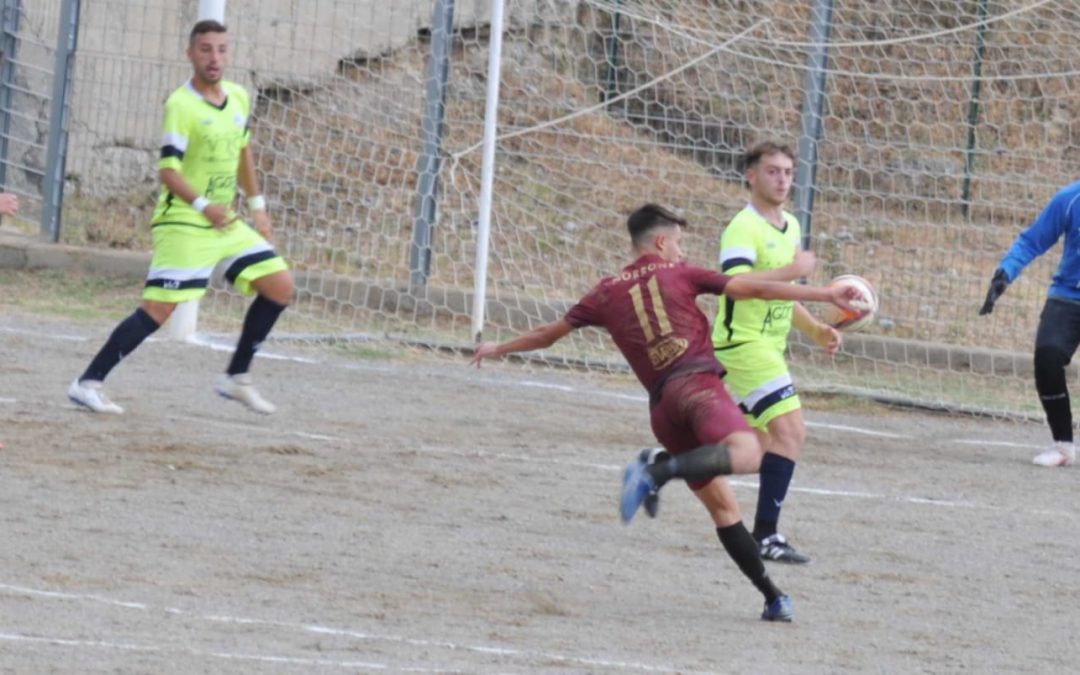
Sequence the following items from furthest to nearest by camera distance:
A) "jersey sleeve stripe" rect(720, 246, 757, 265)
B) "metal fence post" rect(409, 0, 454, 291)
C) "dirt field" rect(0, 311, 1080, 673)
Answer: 1. "metal fence post" rect(409, 0, 454, 291)
2. "jersey sleeve stripe" rect(720, 246, 757, 265)
3. "dirt field" rect(0, 311, 1080, 673)

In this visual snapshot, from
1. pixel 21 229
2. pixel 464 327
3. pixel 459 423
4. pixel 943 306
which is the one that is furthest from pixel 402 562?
pixel 21 229

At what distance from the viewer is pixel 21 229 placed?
16625mm

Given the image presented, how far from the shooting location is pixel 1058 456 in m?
11.0

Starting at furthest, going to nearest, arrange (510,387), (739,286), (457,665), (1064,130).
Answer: (1064,130) < (510,387) < (739,286) < (457,665)

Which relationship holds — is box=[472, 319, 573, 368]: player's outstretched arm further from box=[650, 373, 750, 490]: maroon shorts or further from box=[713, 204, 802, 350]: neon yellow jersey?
box=[713, 204, 802, 350]: neon yellow jersey

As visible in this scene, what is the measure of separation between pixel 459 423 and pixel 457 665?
5.14m

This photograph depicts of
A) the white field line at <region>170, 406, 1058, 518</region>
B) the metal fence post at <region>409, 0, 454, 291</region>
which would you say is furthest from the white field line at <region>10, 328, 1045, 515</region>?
the metal fence post at <region>409, 0, 454, 291</region>

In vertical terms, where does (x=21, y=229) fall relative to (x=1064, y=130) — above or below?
below

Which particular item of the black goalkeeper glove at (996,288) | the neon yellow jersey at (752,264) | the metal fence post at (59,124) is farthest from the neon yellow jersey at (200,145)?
the metal fence post at (59,124)

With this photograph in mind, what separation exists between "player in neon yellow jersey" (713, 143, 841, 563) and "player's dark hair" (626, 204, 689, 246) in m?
0.95

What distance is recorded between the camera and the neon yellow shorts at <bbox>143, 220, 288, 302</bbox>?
9.77 meters

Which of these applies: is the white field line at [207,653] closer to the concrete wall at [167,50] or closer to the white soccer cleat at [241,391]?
the white soccer cleat at [241,391]

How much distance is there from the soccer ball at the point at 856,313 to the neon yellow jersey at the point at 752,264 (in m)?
0.22

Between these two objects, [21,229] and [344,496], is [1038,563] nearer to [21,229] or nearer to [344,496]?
[344,496]
